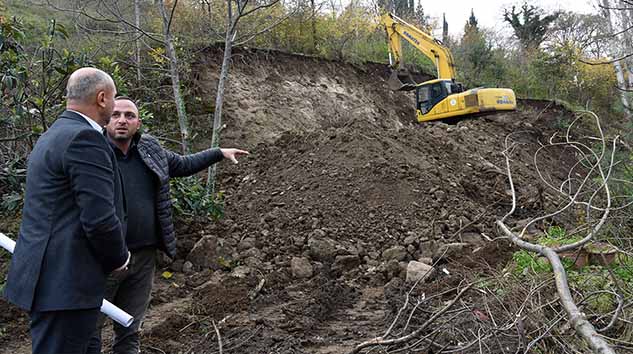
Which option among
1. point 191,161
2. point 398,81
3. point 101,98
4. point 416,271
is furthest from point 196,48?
point 101,98

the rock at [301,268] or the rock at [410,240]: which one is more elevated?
the rock at [301,268]

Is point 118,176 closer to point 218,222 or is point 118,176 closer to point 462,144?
point 218,222

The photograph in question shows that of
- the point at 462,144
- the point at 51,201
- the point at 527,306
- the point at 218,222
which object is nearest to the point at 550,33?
the point at 462,144

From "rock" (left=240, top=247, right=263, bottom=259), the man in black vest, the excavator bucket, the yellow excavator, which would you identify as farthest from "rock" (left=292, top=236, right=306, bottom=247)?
the excavator bucket

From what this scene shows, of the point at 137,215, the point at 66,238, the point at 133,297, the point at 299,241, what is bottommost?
the point at 299,241

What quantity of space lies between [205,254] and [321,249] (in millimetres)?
1302

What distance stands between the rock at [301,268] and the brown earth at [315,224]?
6 cm

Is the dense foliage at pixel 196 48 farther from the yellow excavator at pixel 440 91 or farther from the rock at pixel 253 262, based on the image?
the yellow excavator at pixel 440 91

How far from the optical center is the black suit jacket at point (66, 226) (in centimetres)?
219

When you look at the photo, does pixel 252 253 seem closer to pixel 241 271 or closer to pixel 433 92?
pixel 241 271

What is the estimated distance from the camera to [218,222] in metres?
6.57

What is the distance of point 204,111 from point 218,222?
5440 millimetres

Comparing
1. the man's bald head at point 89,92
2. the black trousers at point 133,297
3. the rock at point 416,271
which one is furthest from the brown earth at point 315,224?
the man's bald head at point 89,92

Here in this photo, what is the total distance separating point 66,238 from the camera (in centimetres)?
221
